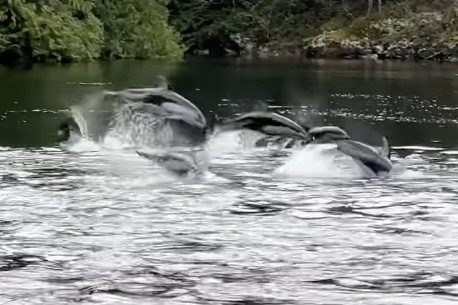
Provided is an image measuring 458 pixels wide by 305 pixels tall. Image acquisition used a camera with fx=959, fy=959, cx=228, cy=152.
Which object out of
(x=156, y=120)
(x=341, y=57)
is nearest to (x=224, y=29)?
(x=341, y=57)

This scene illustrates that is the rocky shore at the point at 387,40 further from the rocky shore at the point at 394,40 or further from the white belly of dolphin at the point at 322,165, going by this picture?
the white belly of dolphin at the point at 322,165

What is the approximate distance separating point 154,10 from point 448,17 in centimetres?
2605

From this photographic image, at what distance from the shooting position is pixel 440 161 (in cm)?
1457

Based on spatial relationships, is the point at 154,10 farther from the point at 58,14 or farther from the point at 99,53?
the point at 58,14

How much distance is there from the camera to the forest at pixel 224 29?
43094mm

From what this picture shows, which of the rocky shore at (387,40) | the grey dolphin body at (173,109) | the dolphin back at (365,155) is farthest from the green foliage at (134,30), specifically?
the dolphin back at (365,155)

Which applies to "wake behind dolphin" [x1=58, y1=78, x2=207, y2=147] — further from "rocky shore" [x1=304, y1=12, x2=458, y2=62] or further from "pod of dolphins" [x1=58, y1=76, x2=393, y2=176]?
"rocky shore" [x1=304, y1=12, x2=458, y2=62]

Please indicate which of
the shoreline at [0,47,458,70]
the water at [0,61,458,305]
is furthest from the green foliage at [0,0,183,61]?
the water at [0,61,458,305]

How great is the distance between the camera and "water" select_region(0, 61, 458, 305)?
711 cm

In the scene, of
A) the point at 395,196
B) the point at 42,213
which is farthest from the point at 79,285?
the point at 395,196

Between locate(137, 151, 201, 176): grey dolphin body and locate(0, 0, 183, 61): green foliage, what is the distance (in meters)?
29.5

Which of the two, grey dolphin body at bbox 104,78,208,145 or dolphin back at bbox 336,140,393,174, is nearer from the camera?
dolphin back at bbox 336,140,393,174

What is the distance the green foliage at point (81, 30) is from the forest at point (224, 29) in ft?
0.15

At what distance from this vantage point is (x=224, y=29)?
75.9 meters
